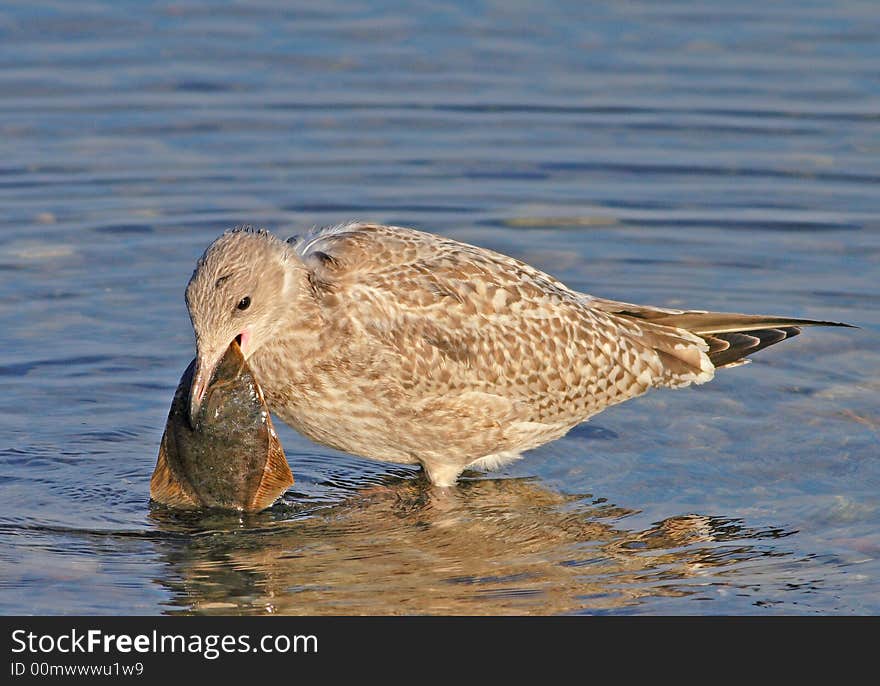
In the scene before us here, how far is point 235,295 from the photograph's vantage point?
7.92 meters

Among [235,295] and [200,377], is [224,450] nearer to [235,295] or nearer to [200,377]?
[200,377]

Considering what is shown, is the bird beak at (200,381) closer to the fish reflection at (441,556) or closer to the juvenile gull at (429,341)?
the juvenile gull at (429,341)

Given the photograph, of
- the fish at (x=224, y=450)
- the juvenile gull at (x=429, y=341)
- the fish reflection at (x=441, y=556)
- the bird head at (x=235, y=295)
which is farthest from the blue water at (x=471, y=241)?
the bird head at (x=235, y=295)

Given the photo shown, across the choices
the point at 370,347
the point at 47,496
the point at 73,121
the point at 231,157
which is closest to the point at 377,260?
the point at 370,347

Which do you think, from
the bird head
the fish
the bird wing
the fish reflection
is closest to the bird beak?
the bird head

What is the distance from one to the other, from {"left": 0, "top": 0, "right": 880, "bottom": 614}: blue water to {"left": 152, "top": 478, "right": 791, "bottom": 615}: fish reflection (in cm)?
2

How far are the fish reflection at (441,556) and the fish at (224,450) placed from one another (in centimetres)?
13

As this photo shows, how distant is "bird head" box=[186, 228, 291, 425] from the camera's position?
25.4ft

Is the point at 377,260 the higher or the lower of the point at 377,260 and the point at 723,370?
the higher

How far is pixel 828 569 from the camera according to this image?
7840 mm

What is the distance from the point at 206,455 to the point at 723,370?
353 cm

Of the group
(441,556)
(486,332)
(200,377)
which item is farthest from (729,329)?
(200,377)

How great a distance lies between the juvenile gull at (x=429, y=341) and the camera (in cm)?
823
